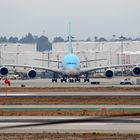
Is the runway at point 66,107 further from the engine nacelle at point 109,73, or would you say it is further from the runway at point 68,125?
the engine nacelle at point 109,73

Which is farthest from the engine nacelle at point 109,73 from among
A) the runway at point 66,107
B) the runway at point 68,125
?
the runway at point 68,125

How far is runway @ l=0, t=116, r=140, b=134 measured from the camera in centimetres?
3000

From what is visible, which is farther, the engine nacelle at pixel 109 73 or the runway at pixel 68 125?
the engine nacelle at pixel 109 73

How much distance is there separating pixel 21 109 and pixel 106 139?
17.3 meters

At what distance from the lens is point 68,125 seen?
32.1m

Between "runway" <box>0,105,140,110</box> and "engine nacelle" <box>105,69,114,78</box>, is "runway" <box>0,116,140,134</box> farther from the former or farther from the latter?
"engine nacelle" <box>105,69,114,78</box>

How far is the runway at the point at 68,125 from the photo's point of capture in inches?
1181

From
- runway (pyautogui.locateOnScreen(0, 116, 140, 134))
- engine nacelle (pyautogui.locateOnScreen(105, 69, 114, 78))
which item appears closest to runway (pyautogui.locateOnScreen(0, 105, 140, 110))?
runway (pyautogui.locateOnScreen(0, 116, 140, 134))

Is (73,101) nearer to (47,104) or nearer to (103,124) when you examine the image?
(47,104)

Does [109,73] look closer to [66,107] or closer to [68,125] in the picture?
[66,107]

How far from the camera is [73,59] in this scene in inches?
4267

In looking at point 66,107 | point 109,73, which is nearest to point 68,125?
point 66,107

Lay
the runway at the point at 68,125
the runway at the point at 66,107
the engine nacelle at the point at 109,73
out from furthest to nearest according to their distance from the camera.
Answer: the engine nacelle at the point at 109,73, the runway at the point at 66,107, the runway at the point at 68,125

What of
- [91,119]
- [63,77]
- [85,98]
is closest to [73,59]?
[63,77]
